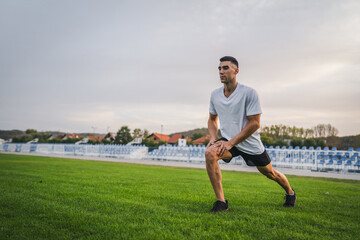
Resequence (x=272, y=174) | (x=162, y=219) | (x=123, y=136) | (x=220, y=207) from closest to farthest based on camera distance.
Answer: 1. (x=162, y=219)
2. (x=220, y=207)
3. (x=272, y=174)
4. (x=123, y=136)

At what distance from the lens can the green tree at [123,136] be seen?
59281 mm

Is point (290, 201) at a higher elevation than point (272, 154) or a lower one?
lower

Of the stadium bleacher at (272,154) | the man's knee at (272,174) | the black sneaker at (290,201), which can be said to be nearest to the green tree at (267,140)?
the stadium bleacher at (272,154)

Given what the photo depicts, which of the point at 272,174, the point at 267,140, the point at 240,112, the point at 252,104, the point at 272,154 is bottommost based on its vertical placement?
the point at 272,154

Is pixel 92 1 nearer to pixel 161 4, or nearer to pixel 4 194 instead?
pixel 161 4

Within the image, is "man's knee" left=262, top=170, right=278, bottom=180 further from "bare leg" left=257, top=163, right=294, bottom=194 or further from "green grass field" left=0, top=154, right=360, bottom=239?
"green grass field" left=0, top=154, right=360, bottom=239

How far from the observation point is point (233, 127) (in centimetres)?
368

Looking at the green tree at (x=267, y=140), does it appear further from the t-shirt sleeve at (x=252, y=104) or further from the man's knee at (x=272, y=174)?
the t-shirt sleeve at (x=252, y=104)

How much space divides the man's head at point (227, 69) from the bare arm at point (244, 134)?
0.65 m

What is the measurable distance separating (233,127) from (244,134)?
24cm

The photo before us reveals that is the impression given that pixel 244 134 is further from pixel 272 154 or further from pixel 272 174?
pixel 272 154

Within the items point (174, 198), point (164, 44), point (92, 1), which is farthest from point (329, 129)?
point (174, 198)

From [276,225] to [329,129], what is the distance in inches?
2885

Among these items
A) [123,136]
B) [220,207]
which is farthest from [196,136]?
[220,207]
